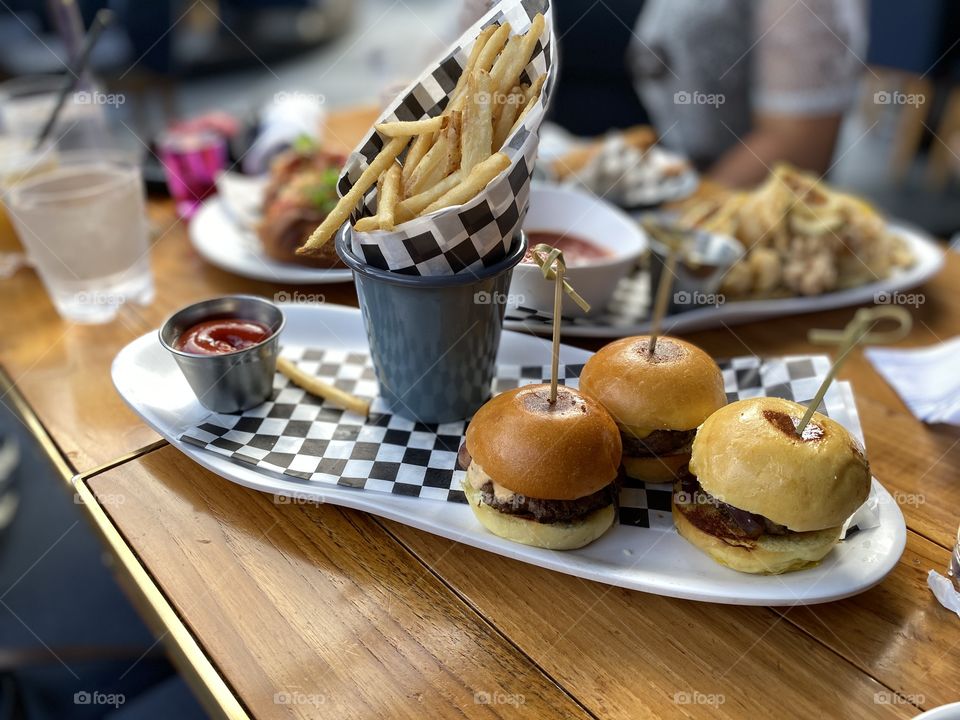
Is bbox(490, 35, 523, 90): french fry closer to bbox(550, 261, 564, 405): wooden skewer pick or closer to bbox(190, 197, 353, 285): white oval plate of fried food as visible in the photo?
bbox(550, 261, 564, 405): wooden skewer pick

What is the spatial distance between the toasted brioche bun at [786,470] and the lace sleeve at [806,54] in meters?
2.47

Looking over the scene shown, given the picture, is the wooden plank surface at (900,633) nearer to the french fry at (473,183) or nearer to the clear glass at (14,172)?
the french fry at (473,183)

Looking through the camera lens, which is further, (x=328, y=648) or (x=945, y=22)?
Answer: (x=945, y=22)

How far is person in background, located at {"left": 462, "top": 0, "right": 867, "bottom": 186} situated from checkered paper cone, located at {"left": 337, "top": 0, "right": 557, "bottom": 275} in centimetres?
215

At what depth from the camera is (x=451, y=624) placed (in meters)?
1.10

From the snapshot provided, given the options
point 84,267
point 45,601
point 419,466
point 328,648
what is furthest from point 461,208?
point 45,601

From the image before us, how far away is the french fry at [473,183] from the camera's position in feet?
3.82

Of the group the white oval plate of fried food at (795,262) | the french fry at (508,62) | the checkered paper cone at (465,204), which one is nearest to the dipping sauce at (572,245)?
the white oval plate of fried food at (795,262)

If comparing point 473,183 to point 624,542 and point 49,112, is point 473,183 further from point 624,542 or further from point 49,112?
point 49,112

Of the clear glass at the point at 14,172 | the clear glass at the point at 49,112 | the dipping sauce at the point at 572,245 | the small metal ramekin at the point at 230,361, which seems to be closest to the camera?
the small metal ramekin at the point at 230,361

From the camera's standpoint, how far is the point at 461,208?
3.91 feet

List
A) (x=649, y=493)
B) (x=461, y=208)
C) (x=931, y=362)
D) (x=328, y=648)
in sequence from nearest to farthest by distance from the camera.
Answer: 1. (x=328, y=648)
2. (x=461, y=208)
3. (x=649, y=493)
4. (x=931, y=362)

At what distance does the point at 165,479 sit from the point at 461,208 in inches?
29.4

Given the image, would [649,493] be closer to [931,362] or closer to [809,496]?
[809,496]
